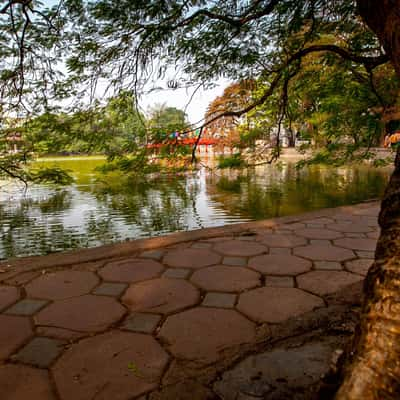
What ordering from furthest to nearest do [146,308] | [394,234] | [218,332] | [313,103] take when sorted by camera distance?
[313,103] → [146,308] → [218,332] → [394,234]

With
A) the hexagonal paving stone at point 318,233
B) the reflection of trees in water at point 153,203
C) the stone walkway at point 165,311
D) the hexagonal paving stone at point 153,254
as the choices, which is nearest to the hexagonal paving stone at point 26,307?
the stone walkway at point 165,311

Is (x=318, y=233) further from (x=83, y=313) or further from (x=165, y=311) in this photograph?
(x=83, y=313)

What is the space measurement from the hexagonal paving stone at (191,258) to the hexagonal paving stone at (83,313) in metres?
0.61

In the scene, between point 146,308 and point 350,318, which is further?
point 146,308

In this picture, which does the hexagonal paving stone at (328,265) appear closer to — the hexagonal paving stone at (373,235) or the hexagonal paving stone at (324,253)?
the hexagonal paving stone at (324,253)

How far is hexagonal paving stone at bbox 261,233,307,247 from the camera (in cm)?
250

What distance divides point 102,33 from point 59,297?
78.0 inches

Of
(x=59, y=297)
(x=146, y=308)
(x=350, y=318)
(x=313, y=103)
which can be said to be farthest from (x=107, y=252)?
(x=313, y=103)

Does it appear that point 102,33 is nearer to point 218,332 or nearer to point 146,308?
point 146,308

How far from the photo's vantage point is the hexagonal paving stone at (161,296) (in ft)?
5.02

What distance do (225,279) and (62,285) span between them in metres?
0.97

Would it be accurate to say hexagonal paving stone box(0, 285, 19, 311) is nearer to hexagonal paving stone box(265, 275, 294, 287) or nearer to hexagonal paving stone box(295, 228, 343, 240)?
hexagonal paving stone box(265, 275, 294, 287)

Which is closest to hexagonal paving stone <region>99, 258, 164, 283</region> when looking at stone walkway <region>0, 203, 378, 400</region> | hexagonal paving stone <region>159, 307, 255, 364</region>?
stone walkway <region>0, 203, 378, 400</region>

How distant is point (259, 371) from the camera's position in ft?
3.35
